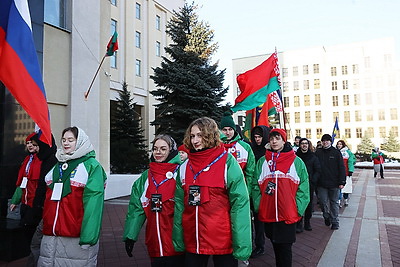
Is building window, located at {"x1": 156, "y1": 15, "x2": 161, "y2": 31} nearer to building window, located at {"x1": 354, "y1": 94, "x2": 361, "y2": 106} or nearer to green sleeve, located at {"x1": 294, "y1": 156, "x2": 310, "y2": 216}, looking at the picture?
green sleeve, located at {"x1": 294, "y1": 156, "x2": 310, "y2": 216}

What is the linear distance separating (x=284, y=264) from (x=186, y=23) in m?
13.9

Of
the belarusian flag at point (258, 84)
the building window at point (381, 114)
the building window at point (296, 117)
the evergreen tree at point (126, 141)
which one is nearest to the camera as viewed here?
the belarusian flag at point (258, 84)

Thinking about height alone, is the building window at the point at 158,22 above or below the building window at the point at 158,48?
above

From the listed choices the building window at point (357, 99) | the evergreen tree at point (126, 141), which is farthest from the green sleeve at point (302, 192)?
the building window at point (357, 99)

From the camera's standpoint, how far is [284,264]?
3746mm

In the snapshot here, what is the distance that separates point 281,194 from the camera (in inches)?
153

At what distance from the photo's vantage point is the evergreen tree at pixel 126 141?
17.1 meters

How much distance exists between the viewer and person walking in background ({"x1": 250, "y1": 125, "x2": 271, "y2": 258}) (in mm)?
5105

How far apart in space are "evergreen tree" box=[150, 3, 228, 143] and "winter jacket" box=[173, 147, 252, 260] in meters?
11.0

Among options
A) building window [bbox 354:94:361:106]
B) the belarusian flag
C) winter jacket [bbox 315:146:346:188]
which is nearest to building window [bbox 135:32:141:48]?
the belarusian flag

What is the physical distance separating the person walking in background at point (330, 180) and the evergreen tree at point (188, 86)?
7207 millimetres

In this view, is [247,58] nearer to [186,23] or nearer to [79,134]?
[186,23]

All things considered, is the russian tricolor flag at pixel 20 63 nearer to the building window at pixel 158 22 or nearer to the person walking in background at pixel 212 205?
the person walking in background at pixel 212 205

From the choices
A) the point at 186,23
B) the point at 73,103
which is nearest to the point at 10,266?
A: the point at 73,103
